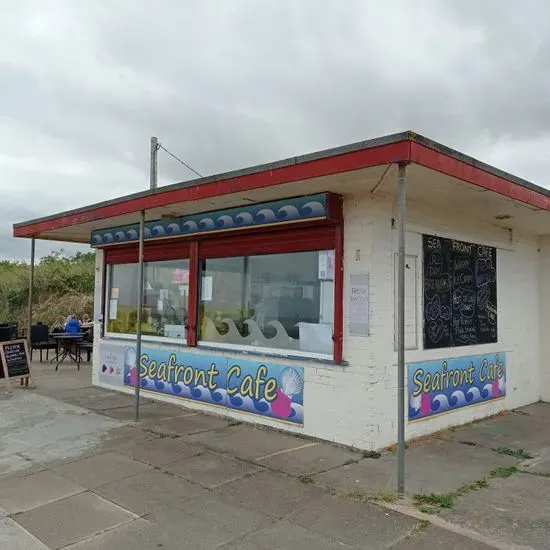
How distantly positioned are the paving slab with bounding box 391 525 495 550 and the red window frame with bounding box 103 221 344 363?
2.37 meters

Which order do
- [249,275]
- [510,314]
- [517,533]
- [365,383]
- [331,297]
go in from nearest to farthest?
[517,533]
[365,383]
[331,297]
[249,275]
[510,314]

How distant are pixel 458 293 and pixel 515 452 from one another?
2.03 m

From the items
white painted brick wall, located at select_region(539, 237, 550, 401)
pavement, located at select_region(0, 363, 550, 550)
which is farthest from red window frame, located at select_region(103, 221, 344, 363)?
white painted brick wall, located at select_region(539, 237, 550, 401)

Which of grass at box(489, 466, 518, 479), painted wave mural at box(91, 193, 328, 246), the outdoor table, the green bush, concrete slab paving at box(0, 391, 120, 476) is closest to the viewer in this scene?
grass at box(489, 466, 518, 479)

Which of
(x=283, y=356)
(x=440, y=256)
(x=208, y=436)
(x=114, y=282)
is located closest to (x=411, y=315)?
(x=440, y=256)

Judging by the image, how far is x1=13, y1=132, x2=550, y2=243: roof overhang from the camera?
4.55 metres

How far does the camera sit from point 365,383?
569cm

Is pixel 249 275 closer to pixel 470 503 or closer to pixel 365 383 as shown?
pixel 365 383

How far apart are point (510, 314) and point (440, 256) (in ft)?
6.77

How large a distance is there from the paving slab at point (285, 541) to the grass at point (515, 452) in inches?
111

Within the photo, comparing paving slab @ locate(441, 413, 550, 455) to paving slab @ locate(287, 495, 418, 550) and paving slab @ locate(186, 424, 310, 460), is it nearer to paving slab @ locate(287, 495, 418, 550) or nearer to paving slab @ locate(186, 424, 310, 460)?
paving slab @ locate(186, 424, 310, 460)

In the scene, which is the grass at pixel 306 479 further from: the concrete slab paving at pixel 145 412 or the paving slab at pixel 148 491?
the concrete slab paving at pixel 145 412

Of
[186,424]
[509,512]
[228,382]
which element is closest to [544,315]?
[228,382]

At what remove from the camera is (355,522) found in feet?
12.9
